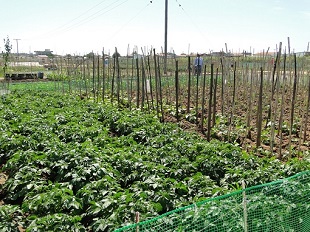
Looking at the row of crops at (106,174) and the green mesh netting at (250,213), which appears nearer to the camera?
the green mesh netting at (250,213)

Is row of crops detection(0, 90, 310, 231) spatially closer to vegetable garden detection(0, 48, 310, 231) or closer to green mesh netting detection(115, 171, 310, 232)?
vegetable garden detection(0, 48, 310, 231)

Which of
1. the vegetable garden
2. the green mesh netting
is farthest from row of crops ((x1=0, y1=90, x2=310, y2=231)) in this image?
the green mesh netting

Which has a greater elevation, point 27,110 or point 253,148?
point 27,110

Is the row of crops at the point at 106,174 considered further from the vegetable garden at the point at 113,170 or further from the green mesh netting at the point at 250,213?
the green mesh netting at the point at 250,213

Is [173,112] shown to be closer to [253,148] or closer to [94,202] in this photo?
[253,148]

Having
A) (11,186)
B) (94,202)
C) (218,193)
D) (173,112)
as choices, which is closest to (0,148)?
(11,186)

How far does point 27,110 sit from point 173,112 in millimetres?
4706

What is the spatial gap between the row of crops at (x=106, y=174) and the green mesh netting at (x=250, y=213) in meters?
0.53

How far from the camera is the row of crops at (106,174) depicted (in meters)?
4.18

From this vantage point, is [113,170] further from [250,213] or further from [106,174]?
[250,213]

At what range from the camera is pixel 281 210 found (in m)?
3.92

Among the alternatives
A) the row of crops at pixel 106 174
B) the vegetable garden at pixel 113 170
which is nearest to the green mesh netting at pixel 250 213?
the vegetable garden at pixel 113 170

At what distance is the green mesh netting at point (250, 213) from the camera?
3.49 metres

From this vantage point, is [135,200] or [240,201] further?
[135,200]
